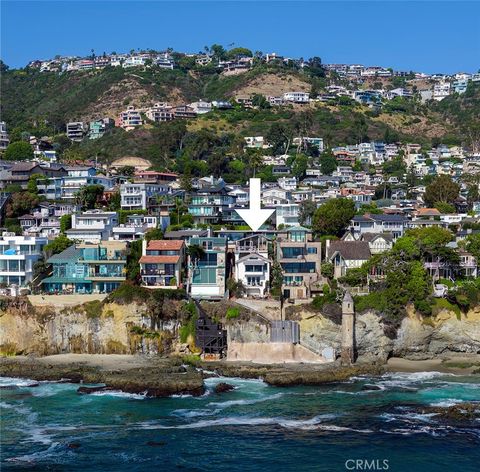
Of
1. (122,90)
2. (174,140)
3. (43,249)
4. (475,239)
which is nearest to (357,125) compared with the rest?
(174,140)

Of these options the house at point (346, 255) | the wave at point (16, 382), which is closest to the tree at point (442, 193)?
the house at point (346, 255)

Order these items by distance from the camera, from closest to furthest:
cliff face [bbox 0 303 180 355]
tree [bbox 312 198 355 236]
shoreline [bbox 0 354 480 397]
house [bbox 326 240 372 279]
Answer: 1. shoreline [bbox 0 354 480 397]
2. cliff face [bbox 0 303 180 355]
3. house [bbox 326 240 372 279]
4. tree [bbox 312 198 355 236]

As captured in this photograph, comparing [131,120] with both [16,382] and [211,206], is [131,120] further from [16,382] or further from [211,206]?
[16,382]

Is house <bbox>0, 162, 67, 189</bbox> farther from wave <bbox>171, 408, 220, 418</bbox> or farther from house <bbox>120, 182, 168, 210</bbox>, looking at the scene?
wave <bbox>171, 408, 220, 418</bbox>

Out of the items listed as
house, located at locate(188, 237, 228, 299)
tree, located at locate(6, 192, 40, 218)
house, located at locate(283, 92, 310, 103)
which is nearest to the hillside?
house, located at locate(283, 92, 310, 103)

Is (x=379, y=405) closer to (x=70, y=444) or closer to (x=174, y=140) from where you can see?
(x=70, y=444)

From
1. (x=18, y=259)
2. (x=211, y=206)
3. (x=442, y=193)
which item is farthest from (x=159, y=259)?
(x=442, y=193)

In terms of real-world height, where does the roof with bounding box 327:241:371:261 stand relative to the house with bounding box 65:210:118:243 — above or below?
below
